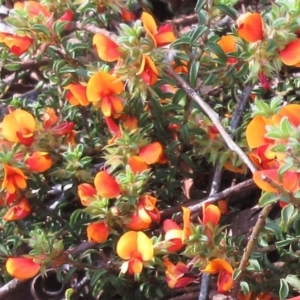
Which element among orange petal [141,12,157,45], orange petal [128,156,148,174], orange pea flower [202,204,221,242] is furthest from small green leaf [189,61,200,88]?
orange pea flower [202,204,221,242]

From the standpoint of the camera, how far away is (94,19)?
2137mm

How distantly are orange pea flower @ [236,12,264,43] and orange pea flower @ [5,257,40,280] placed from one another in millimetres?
770

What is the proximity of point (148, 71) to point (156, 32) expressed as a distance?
0.14m

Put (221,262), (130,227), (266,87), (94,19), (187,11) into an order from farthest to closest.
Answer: (187,11), (94,19), (266,87), (130,227), (221,262)

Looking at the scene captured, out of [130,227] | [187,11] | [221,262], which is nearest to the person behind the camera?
[221,262]

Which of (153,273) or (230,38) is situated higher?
(230,38)

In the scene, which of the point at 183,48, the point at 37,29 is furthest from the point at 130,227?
the point at 37,29

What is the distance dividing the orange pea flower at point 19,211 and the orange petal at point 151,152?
13.7 inches

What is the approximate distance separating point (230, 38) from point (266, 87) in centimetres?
17

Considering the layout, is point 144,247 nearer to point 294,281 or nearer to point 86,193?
point 86,193

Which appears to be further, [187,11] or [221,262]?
[187,11]

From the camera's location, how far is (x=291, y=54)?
5.53ft

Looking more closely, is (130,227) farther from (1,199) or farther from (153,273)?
(1,199)

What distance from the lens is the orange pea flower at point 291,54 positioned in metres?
1.67
